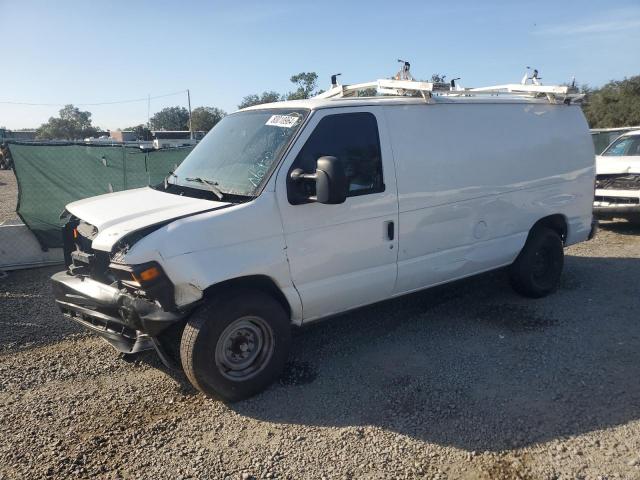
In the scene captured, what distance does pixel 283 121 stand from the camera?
4.13 metres

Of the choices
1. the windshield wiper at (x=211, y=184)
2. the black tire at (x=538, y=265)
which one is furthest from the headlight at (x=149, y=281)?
the black tire at (x=538, y=265)

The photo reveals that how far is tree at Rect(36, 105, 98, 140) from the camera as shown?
83.4 m

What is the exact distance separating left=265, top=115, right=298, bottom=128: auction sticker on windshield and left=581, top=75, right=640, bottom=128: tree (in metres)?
35.2

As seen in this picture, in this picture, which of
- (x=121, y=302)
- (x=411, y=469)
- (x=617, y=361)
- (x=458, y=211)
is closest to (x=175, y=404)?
(x=121, y=302)

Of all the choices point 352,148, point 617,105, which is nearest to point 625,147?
point 352,148

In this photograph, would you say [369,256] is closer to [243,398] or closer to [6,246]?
[243,398]

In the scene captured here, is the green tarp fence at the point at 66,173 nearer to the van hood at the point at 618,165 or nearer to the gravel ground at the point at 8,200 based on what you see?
the gravel ground at the point at 8,200

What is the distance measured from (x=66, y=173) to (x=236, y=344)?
5842mm

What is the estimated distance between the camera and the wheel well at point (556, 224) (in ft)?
18.8

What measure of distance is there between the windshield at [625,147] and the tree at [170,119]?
253ft

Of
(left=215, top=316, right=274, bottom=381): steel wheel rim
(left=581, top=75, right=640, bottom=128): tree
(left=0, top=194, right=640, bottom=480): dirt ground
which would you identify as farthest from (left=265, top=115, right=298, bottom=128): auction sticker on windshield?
(left=581, top=75, right=640, bottom=128): tree

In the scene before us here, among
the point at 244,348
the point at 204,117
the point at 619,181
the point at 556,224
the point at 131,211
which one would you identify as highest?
the point at 204,117

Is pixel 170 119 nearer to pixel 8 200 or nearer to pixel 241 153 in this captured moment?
pixel 8 200

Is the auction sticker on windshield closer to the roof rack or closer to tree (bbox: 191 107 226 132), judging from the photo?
the roof rack
